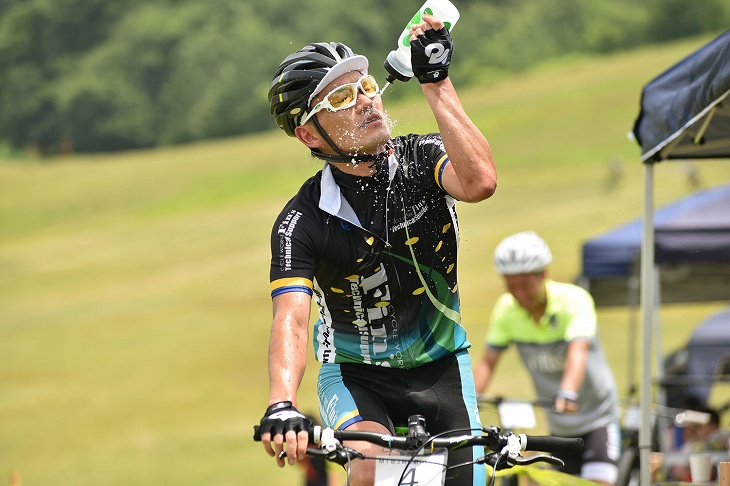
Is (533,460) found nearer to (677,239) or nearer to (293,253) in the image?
(293,253)

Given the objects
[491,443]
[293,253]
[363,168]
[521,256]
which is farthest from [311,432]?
[521,256]

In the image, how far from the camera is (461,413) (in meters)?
4.78

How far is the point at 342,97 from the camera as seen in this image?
4.80 m

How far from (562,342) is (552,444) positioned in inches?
176

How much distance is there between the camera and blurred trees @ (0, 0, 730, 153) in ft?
337

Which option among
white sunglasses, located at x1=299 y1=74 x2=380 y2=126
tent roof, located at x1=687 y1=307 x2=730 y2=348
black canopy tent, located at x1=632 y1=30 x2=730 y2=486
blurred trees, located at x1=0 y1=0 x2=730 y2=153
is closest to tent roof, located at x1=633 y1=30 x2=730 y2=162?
black canopy tent, located at x1=632 y1=30 x2=730 y2=486

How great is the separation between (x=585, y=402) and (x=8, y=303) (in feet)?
129

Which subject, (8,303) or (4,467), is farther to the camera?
(8,303)

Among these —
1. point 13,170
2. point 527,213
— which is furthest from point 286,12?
point 527,213

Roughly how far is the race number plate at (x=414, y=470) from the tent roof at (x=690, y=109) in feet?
8.54

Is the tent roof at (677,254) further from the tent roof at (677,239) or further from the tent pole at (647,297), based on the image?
the tent pole at (647,297)

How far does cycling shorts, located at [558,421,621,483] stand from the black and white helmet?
4.18m

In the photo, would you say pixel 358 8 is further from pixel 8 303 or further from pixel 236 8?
pixel 8 303

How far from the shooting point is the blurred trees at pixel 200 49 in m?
103
